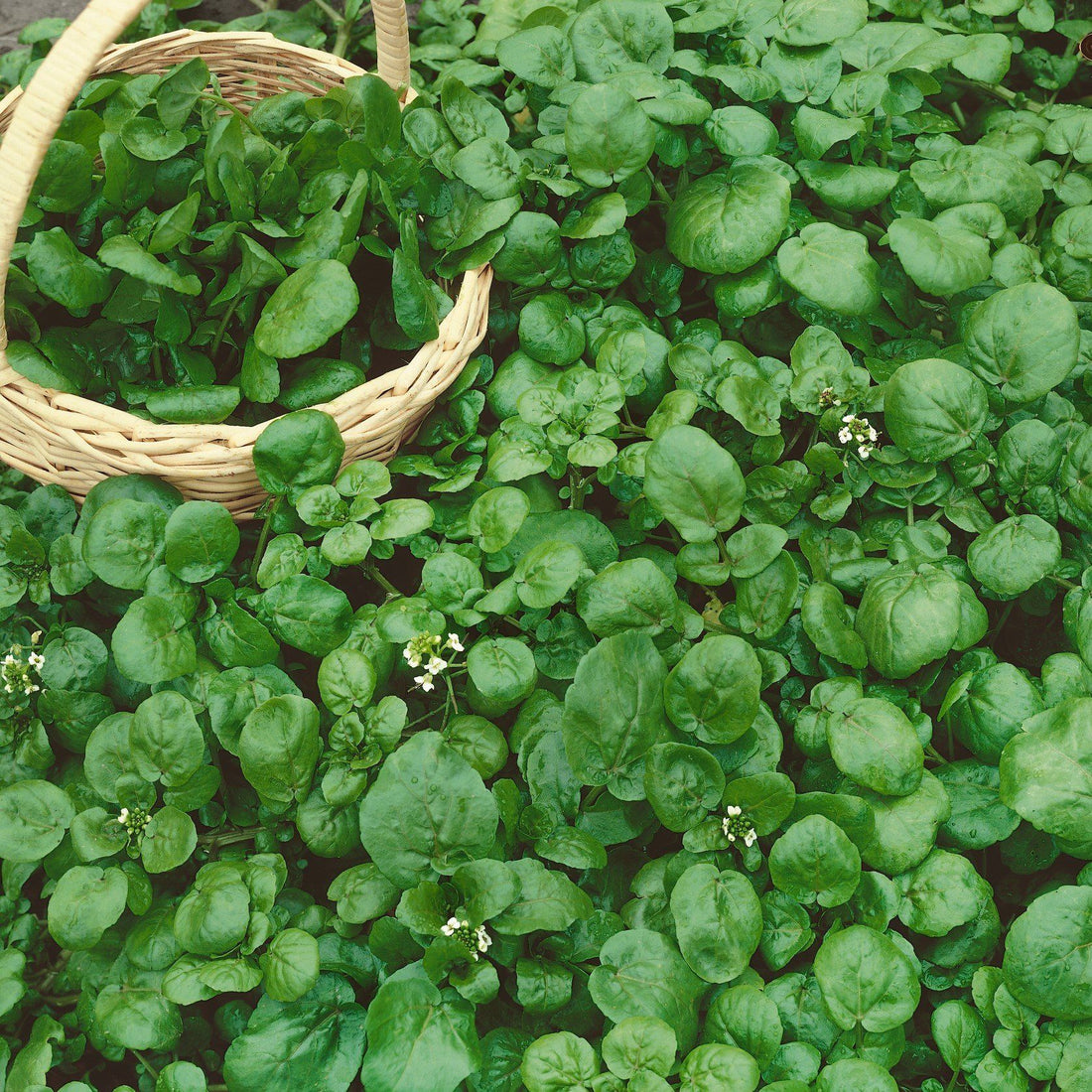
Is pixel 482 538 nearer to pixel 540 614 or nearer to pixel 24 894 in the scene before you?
pixel 540 614

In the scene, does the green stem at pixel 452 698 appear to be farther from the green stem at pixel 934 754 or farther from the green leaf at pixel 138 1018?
the green stem at pixel 934 754

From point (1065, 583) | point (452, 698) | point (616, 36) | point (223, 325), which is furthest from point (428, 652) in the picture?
point (616, 36)

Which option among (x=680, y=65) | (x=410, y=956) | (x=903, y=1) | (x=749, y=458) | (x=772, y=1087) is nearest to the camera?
(x=772, y=1087)

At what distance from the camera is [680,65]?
1.86 metres

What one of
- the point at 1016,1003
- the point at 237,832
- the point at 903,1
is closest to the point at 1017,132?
the point at 903,1

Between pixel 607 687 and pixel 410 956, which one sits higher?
pixel 607 687

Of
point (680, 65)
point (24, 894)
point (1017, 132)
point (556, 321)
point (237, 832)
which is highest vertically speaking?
point (680, 65)

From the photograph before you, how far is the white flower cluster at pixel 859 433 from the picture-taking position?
5.19ft

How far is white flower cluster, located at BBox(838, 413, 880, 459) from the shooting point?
5.19 ft

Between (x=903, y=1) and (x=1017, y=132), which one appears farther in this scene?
(x=903, y=1)

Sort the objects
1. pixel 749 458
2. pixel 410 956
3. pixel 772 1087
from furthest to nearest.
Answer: pixel 749 458 < pixel 410 956 < pixel 772 1087

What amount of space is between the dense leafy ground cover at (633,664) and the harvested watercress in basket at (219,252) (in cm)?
9

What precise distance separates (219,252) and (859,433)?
1.09m

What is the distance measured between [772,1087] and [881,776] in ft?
1.37
